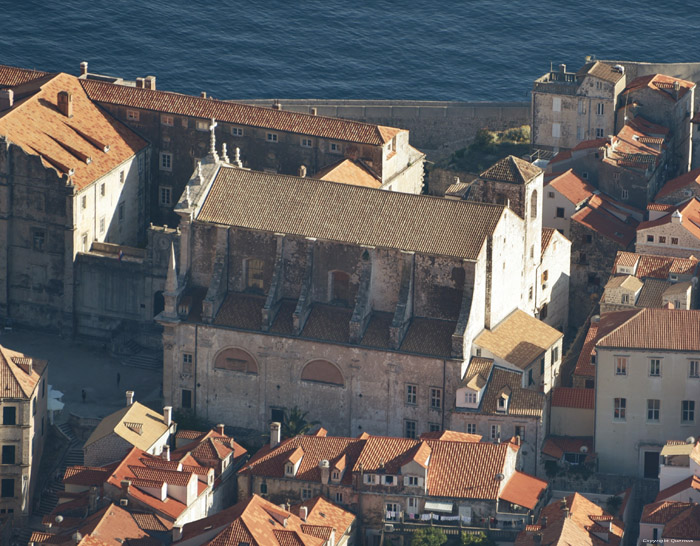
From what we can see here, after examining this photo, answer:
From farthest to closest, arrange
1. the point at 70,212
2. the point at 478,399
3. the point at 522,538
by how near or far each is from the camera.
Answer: the point at 70,212 → the point at 478,399 → the point at 522,538

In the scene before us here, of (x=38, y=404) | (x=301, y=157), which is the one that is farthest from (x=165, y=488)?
(x=301, y=157)

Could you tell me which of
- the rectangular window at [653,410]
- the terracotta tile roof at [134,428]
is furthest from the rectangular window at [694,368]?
the terracotta tile roof at [134,428]

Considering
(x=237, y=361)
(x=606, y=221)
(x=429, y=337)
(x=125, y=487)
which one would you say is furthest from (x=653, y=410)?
(x=125, y=487)

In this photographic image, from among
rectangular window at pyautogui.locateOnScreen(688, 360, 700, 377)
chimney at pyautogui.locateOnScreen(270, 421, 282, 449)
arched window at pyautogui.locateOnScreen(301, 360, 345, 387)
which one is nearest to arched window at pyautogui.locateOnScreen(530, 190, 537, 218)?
arched window at pyautogui.locateOnScreen(301, 360, 345, 387)

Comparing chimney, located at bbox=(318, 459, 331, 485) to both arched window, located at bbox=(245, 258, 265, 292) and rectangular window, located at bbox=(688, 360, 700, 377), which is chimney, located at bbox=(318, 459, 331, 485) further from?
rectangular window, located at bbox=(688, 360, 700, 377)

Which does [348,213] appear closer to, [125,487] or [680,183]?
[125,487]

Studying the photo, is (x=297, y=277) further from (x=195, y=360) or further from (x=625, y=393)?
(x=625, y=393)
